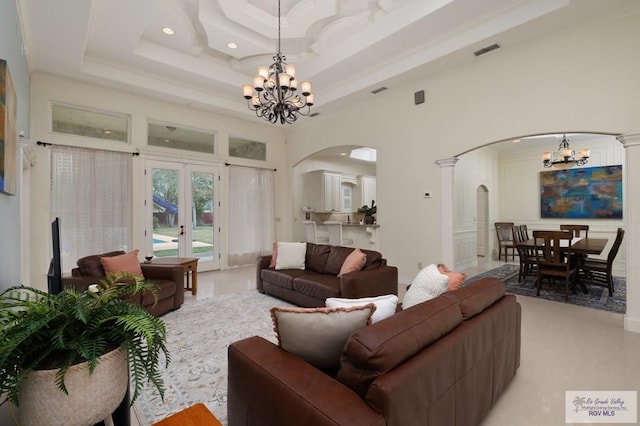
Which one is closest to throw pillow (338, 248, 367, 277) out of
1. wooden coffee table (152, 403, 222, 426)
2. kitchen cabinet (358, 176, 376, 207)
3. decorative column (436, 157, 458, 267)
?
decorative column (436, 157, 458, 267)

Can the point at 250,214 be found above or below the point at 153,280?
above

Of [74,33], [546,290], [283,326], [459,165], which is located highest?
[74,33]

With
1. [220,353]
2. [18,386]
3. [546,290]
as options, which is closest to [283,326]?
[18,386]

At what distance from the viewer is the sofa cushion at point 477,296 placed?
5.63ft

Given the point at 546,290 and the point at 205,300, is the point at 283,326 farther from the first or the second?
the point at 546,290

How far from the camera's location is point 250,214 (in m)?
7.25

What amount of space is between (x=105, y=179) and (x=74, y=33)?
7.85 feet

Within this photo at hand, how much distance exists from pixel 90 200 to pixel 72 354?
17.4 ft

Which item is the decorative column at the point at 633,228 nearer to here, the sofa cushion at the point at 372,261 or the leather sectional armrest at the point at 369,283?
the leather sectional armrest at the point at 369,283

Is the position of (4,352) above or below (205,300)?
above

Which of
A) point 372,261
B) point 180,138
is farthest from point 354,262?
point 180,138

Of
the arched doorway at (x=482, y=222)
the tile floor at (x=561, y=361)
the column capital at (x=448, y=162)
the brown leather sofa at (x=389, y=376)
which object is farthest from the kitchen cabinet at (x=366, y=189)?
the brown leather sofa at (x=389, y=376)

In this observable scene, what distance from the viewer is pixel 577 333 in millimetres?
3180

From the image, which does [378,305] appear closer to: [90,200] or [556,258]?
[556,258]
